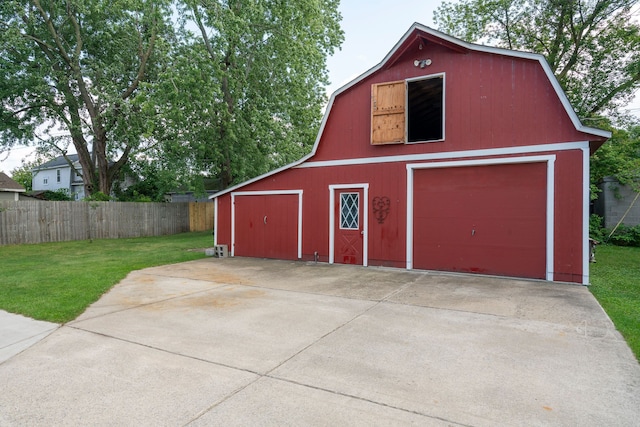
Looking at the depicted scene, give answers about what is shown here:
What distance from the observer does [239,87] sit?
1623 centimetres

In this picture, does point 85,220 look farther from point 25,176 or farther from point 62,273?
point 25,176

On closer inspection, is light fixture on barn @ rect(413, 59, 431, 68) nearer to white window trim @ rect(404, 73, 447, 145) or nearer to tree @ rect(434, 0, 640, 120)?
white window trim @ rect(404, 73, 447, 145)

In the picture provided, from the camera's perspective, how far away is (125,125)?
16859 mm

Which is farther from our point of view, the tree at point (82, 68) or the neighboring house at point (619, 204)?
the tree at point (82, 68)

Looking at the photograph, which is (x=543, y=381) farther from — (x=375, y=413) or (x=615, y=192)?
(x=615, y=192)

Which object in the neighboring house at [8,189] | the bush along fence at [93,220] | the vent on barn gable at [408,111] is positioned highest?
the vent on barn gable at [408,111]

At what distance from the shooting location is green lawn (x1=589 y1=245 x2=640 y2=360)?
4.18 m

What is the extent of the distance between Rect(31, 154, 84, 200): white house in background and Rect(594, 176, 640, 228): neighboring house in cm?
3597

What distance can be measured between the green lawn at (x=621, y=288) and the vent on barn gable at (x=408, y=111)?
4.14 m

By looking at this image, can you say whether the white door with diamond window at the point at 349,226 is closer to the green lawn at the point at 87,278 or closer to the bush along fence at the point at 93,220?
the green lawn at the point at 87,278

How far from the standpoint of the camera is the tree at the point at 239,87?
48.5 feet

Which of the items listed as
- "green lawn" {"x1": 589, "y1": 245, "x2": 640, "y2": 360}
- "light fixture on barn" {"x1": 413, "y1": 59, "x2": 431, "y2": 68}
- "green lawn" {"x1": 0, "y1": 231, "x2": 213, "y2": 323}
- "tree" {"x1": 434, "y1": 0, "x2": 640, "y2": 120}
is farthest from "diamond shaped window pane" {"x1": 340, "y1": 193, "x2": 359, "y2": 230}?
"tree" {"x1": 434, "y1": 0, "x2": 640, "y2": 120}

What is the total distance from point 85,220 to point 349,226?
12842 millimetres

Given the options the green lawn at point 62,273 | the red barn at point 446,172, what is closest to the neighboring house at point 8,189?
the green lawn at point 62,273
